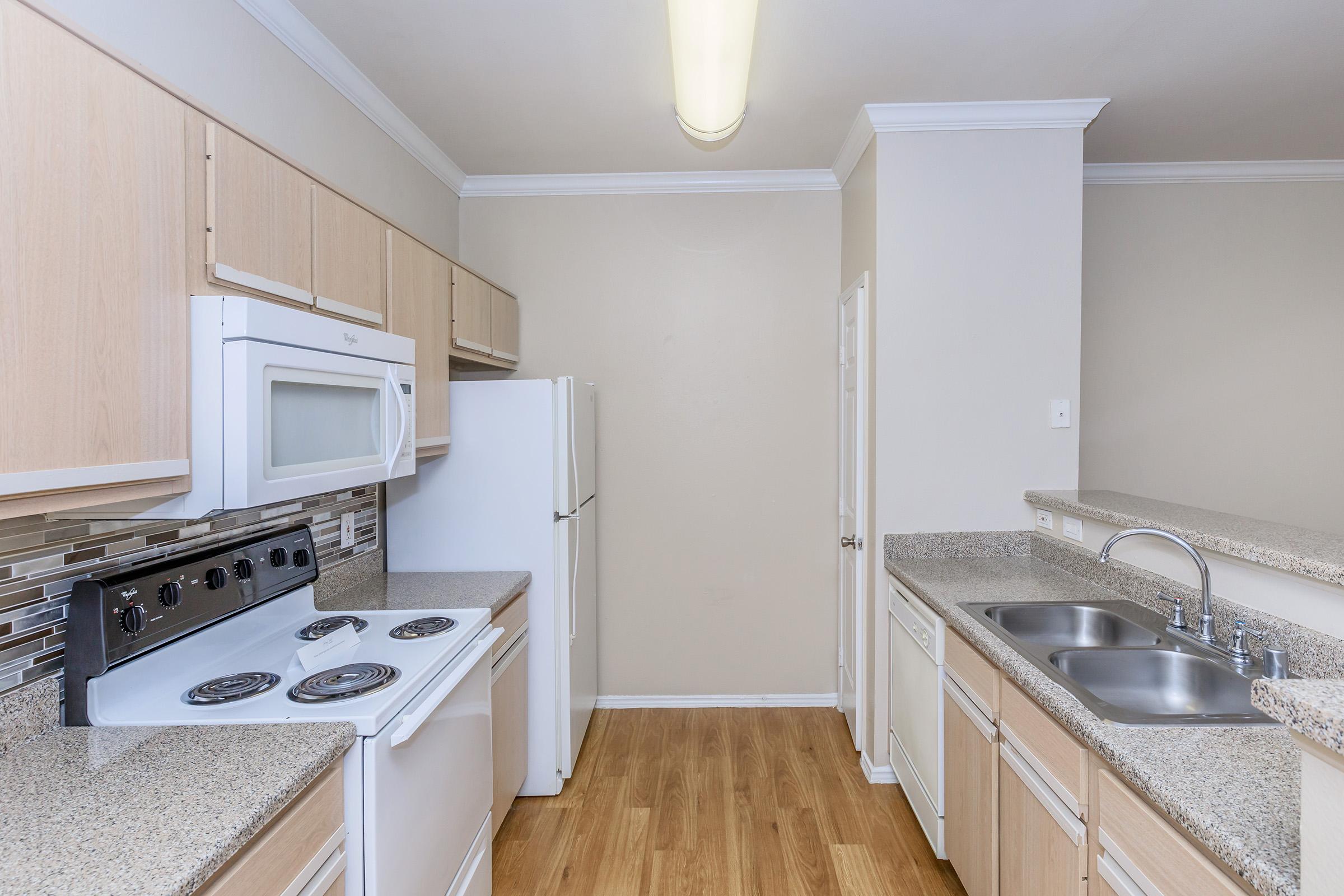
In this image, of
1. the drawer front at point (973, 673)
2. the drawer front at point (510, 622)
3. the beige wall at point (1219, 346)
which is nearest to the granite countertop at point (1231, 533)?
the drawer front at point (973, 673)

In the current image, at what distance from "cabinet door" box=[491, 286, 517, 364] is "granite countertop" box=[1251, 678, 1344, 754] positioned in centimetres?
273

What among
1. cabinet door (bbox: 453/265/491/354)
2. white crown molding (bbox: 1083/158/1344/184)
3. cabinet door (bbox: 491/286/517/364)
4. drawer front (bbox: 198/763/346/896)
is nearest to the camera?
drawer front (bbox: 198/763/346/896)

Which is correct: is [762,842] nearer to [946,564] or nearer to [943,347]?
[946,564]

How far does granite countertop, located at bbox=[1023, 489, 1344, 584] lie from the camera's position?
1456 millimetres

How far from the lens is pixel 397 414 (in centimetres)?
189

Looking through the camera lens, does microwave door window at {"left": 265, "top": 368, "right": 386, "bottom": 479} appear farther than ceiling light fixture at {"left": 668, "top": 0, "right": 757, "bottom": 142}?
No

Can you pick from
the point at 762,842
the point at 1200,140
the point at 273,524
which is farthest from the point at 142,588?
the point at 1200,140

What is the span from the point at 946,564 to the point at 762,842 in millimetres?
1194

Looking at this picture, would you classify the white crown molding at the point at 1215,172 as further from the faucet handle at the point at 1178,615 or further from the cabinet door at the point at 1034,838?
the cabinet door at the point at 1034,838

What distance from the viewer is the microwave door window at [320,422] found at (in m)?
1.40

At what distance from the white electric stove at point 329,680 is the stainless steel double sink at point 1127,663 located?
140 cm

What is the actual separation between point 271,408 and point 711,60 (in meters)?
1.40

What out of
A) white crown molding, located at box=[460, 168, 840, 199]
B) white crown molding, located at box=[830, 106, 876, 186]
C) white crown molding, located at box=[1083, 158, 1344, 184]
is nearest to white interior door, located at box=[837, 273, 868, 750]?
white crown molding, located at box=[830, 106, 876, 186]

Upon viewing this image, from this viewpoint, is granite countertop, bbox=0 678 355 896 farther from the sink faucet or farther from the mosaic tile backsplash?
the sink faucet
